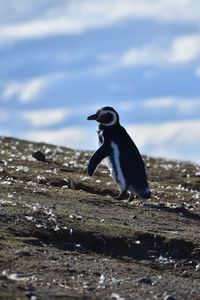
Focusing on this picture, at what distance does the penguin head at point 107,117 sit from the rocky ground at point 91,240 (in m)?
1.47

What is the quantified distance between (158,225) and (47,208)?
1.85 meters

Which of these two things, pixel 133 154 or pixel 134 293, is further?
pixel 133 154

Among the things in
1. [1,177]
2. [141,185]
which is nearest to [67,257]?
[141,185]

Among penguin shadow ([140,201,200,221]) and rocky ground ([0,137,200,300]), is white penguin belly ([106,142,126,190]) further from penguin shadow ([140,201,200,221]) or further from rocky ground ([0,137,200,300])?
penguin shadow ([140,201,200,221])

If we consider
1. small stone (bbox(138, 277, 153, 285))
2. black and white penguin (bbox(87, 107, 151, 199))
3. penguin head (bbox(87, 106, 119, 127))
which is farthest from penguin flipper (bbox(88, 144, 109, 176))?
small stone (bbox(138, 277, 153, 285))

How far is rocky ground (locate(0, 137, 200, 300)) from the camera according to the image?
1055 centimetres

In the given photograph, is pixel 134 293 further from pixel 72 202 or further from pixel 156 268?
pixel 72 202

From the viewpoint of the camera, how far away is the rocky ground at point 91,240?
1055 centimetres

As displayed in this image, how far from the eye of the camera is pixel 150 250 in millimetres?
13578

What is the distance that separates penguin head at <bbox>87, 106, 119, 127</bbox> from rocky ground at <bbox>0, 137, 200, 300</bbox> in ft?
4.83

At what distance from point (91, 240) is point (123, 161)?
4.61 m

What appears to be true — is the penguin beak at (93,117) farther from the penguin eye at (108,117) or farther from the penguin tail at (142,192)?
the penguin tail at (142,192)

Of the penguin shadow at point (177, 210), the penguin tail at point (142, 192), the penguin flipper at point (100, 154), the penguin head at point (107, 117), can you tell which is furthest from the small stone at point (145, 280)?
the penguin head at point (107, 117)

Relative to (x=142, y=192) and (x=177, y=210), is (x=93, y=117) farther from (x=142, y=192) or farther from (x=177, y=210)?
(x=177, y=210)
